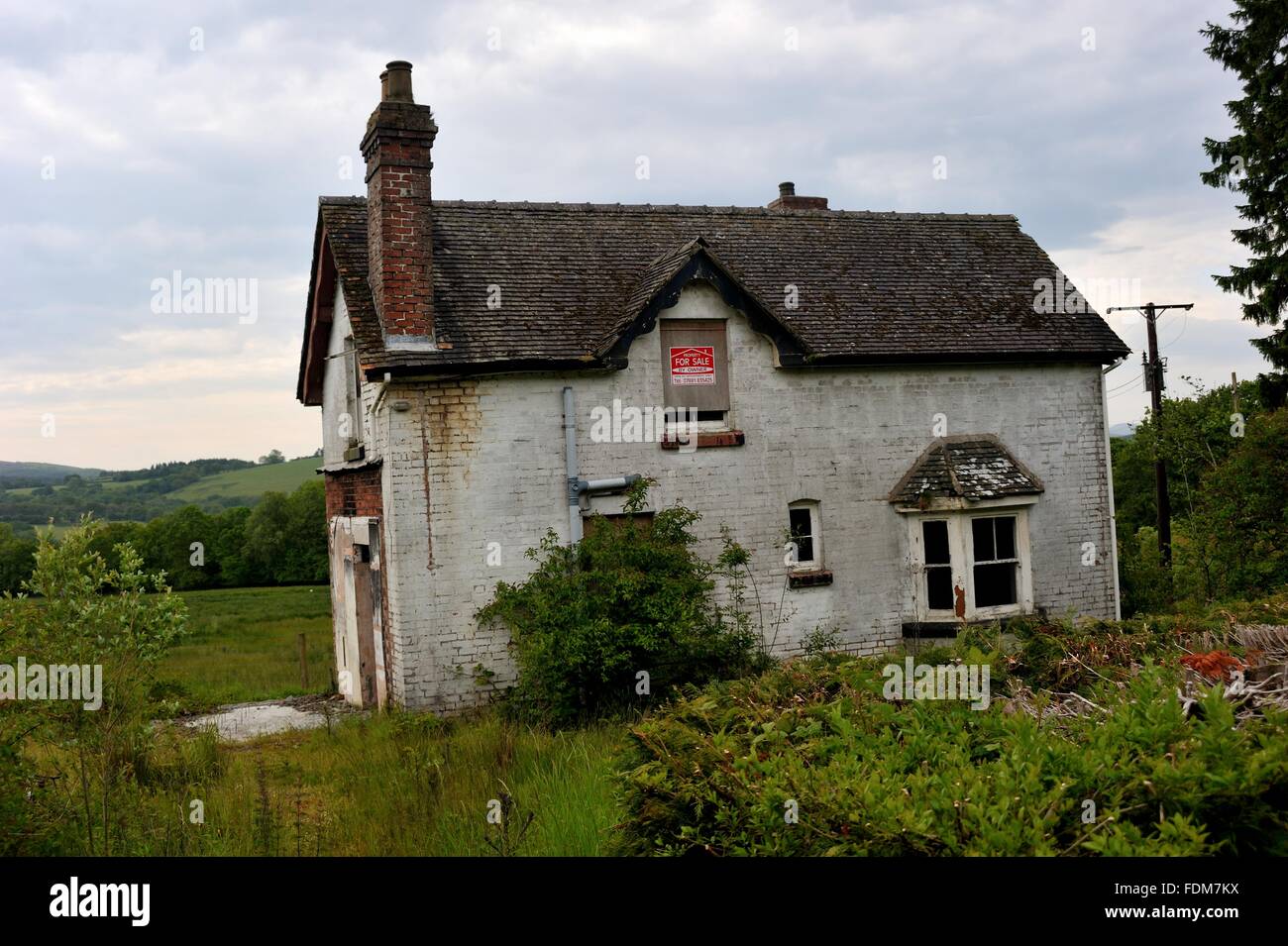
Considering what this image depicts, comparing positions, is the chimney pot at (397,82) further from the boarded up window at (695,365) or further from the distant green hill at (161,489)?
the distant green hill at (161,489)

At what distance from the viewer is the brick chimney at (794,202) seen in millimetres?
18625

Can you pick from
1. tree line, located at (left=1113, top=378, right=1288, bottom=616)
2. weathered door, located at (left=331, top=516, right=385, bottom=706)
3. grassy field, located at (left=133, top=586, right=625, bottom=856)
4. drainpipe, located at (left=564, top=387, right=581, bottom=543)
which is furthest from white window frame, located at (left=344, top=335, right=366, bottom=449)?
tree line, located at (left=1113, top=378, right=1288, bottom=616)

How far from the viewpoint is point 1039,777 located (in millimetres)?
4156

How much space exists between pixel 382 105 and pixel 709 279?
200 inches

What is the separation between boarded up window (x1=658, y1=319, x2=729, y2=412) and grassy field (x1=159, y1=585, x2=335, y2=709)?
7.11 metres

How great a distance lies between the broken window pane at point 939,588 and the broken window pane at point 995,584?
1.85ft

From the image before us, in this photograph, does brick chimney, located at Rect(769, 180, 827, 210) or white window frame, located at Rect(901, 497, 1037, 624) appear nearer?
white window frame, located at Rect(901, 497, 1037, 624)

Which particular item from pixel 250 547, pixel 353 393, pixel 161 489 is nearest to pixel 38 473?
pixel 161 489

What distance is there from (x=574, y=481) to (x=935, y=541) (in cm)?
590

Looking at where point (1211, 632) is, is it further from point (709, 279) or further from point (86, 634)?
point (709, 279)

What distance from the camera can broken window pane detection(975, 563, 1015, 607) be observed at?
1548cm

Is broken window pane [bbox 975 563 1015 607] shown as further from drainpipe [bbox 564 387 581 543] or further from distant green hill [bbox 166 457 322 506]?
distant green hill [bbox 166 457 322 506]

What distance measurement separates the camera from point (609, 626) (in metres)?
12.1
